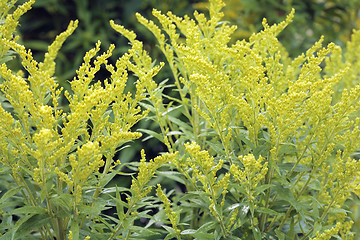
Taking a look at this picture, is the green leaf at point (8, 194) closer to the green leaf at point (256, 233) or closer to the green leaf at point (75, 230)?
the green leaf at point (75, 230)

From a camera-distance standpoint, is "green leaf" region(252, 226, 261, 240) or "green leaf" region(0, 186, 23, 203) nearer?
"green leaf" region(0, 186, 23, 203)

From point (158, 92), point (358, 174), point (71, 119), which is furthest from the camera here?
point (158, 92)

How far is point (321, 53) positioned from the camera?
1.79 meters

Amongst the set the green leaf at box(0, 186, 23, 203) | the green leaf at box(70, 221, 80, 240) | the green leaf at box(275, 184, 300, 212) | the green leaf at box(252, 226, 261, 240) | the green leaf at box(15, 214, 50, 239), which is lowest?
the green leaf at box(252, 226, 261, 240)

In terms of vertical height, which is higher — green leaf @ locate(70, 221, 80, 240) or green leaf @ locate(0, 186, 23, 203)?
green leaf @ locate(0, 186, 23, 203)

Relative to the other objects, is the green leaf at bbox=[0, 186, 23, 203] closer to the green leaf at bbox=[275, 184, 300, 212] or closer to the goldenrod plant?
the goldenrod plant

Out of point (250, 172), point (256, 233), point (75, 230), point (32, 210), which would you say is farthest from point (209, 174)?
point (32, 210)

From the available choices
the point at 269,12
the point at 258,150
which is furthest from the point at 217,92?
the point at 269,12

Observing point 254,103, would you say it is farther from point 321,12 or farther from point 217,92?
point 321,12

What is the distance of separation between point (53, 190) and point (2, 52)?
0.63 meters

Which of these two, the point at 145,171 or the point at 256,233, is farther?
the point at 256,233

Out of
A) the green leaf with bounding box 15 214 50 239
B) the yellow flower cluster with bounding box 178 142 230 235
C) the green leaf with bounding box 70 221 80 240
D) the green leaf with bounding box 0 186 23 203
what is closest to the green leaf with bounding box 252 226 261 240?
the yellow flower cluster with bounding box 178 142 230 235

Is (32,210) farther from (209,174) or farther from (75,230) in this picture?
(209,174)

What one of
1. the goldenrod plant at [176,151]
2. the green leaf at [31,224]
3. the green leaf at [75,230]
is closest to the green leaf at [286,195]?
the goldenrod plant at [176,151]
